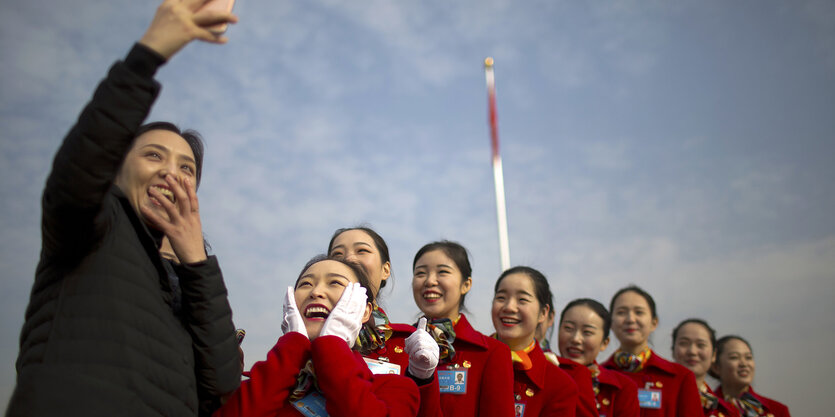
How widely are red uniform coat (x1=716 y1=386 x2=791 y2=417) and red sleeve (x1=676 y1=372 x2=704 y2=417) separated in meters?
2.07

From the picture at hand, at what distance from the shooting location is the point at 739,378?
7.70 metres

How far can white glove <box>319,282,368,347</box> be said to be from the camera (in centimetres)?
272

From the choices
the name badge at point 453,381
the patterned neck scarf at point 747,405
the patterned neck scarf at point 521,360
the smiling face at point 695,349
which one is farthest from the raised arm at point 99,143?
the patterned neck scarf at point 747,405

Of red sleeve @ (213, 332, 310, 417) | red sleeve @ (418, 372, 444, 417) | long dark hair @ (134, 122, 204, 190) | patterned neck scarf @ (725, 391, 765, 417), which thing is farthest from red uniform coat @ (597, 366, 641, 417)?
long dark hair @ (134, 122, 204, 190)

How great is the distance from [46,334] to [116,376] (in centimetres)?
22

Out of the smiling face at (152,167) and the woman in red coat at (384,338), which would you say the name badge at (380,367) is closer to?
the woman in red coat at (384,338)

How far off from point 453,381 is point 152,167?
247 cm

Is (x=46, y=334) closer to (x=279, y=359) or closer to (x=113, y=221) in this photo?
(x=113, y=221)


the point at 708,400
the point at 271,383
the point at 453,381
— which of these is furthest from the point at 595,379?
the point at 271,383

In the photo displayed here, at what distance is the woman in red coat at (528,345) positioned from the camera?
4430 mm

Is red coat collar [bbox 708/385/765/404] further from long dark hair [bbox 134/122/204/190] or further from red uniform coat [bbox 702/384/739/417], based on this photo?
long dark hair [bbox 134/122/204/190]

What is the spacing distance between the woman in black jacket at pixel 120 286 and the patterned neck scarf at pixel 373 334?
1075mm

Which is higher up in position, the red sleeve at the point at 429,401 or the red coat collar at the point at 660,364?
the red coat collar at the point at 660,364

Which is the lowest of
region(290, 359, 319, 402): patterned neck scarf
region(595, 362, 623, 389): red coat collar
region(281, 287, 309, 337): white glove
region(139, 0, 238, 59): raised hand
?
region(290, 359, 319, 402): patterned neck scarf
